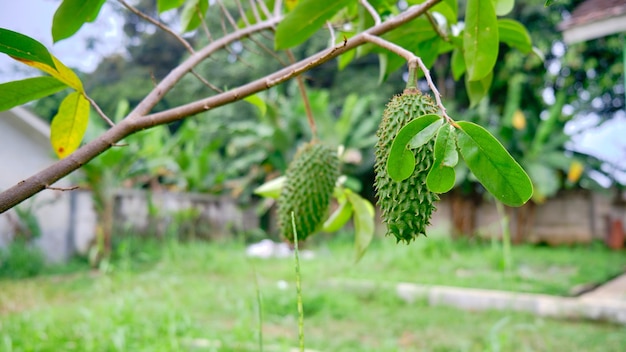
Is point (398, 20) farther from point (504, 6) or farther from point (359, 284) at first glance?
point (359, 284)

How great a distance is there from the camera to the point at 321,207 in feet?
3.10

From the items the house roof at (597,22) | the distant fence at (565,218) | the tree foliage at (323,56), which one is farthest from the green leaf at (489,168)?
the distant fence at (565,218)

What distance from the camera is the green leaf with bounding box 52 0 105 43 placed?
752 mm

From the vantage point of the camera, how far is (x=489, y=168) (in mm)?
504

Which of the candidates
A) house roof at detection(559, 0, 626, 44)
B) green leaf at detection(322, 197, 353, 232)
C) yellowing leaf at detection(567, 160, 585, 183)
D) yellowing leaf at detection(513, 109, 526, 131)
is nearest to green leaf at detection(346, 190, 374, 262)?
green leaf at detection(322, 197, 353, 232)

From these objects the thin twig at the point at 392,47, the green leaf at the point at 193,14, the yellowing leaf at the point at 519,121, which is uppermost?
the yellowing leaf at the point at 519,121

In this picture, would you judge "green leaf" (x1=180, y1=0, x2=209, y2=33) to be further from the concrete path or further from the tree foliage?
the concrete path

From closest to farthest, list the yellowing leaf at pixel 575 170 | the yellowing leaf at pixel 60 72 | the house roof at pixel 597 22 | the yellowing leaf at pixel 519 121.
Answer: the yellowing leaf at pixel 60 72 < the house roof at pixel 597 22 < the yellowing leaf at pixel 575 170 < the yellowing leaf at pixel 519 121

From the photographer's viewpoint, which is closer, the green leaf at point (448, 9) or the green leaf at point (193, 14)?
the green leaf at point (448, 9)

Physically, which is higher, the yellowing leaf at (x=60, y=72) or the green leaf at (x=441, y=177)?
the yellowing leaf at (x=60, y=72)

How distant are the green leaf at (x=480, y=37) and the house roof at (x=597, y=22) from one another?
3019 mm

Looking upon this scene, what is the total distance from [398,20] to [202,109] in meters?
0.26

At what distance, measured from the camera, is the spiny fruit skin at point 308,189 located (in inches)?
36.9

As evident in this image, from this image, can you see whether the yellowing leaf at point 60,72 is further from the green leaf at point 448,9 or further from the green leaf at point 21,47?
the green leaf at point 448,9
